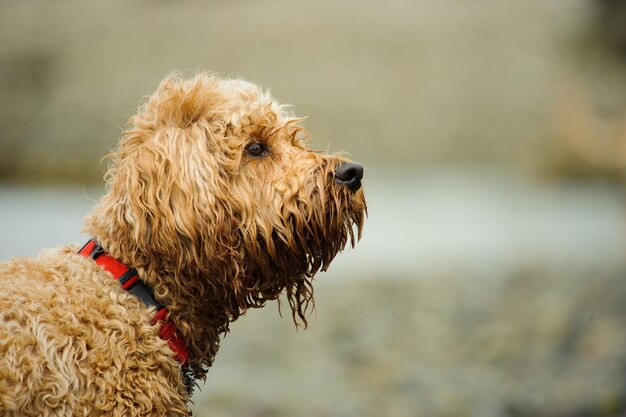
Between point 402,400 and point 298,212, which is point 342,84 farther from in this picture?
point 298,212

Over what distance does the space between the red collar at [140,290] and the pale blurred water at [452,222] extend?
5.42 meters

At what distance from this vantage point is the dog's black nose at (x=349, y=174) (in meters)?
3.44

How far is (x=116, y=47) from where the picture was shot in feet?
69.5

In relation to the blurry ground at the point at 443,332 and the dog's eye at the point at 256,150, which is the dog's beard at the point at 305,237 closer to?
the dog's eye at the point at 256,150

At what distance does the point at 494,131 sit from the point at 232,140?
18577 mm

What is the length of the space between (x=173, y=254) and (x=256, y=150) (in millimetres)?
633

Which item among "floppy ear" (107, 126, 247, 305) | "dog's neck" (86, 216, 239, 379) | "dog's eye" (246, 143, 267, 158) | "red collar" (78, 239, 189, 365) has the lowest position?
"red collar" (78, 239, 189, 365)

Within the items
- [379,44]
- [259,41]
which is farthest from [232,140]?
[379,44]

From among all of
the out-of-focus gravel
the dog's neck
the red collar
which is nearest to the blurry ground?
the out-of-focus gravel

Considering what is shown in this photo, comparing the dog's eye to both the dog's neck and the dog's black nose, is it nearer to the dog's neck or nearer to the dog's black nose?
the dog's black nose

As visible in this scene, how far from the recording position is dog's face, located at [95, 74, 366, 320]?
3207 millimetres

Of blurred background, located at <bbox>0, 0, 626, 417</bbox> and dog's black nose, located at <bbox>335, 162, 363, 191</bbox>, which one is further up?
blurred background, located at <bbox>0, 0, 626, 417</bbox>

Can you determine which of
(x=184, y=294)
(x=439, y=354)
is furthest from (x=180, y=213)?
(x=439, y=354)

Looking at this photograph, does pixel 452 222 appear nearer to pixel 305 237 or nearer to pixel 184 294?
pixel 305 237
